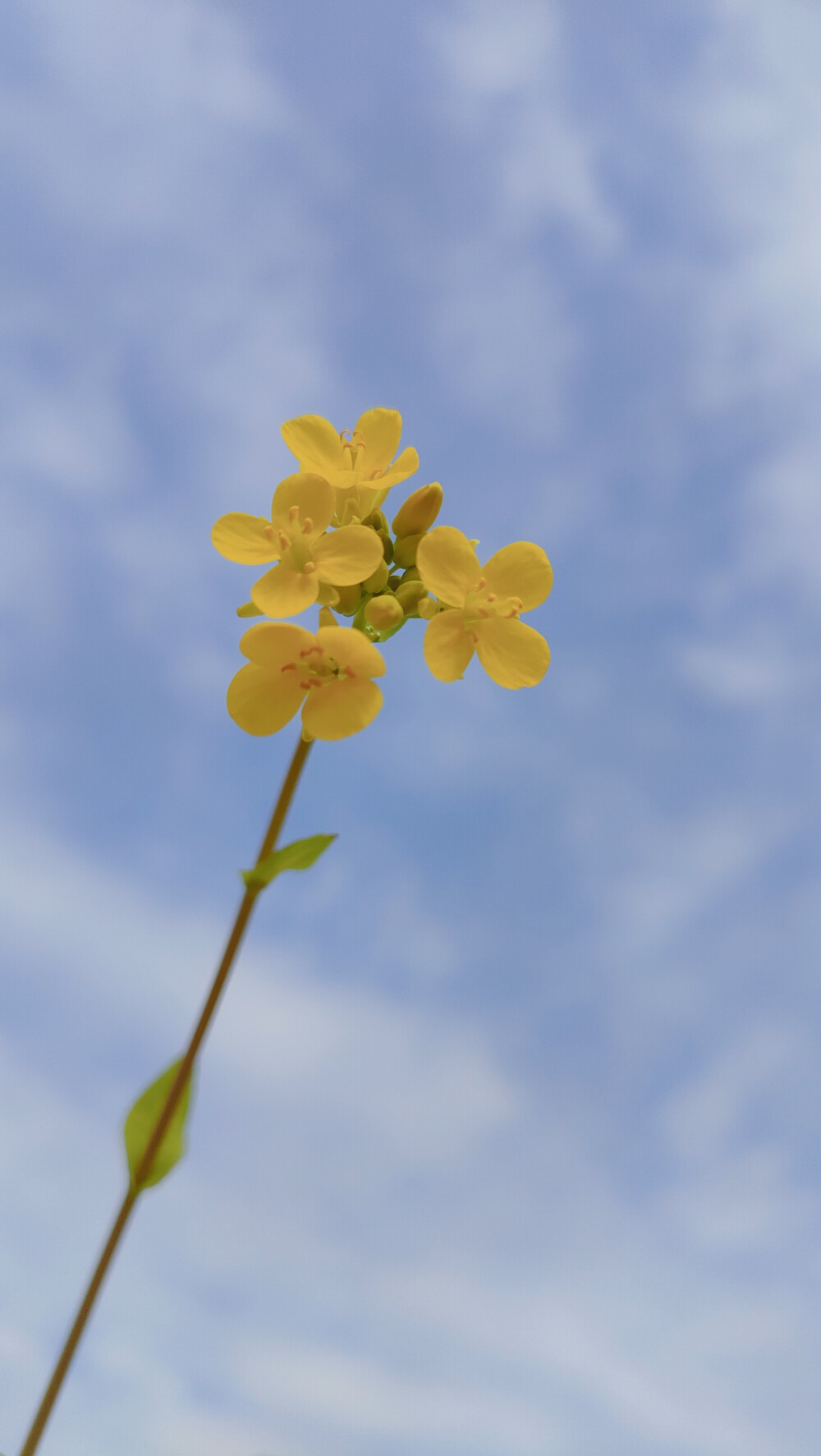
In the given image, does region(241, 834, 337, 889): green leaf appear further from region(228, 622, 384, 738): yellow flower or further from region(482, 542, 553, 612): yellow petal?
region(482, 542, 553, 612): yellow petal

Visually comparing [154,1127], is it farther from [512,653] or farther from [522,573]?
[522,573]

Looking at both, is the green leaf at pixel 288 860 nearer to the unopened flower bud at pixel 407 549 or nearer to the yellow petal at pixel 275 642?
the yellow petal at pixel 275 642

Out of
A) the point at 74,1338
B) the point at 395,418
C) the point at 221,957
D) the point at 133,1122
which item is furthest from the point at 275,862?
the point at 395,418

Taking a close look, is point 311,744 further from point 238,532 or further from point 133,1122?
point 133,1122

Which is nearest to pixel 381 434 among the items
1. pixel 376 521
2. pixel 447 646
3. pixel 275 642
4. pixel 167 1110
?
pixel 376 521

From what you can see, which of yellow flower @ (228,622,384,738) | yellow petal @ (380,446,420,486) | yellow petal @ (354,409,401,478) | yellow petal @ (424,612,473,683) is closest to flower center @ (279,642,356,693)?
yellow flower @ (228,622,384,738)
